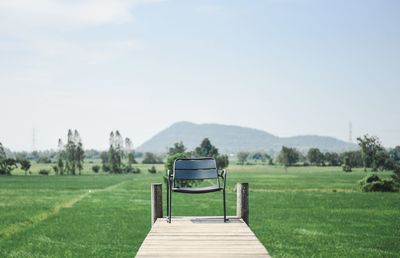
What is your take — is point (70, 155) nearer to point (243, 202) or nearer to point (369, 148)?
point (369, 148)

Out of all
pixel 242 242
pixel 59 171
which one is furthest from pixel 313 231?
pixel 59 171

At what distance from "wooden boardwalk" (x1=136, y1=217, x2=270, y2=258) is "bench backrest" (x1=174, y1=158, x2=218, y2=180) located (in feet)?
2.72

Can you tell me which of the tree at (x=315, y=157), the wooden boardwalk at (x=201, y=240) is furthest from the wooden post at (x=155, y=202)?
the tree at (x=315, y=157)

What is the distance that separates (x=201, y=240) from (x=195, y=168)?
2.48 m

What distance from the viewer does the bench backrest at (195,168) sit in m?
10.3

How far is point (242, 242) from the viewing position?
25.7ft

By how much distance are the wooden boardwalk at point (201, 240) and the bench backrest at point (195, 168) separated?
32.6 inches

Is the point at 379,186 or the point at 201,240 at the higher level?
the point at 201,240

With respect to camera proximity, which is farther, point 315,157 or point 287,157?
point 315,157

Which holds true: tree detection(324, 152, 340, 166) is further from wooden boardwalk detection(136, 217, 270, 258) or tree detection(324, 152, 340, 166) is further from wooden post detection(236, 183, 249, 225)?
wooden boardwalk detection(136, 217, 270, 258)

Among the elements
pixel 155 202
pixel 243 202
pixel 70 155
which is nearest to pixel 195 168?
pixel 155 202

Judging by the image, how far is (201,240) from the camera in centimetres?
811

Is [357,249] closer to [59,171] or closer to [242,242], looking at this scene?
[242,242]

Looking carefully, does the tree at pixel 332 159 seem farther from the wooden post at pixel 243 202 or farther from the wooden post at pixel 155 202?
the wooden post at pixel 155 202
